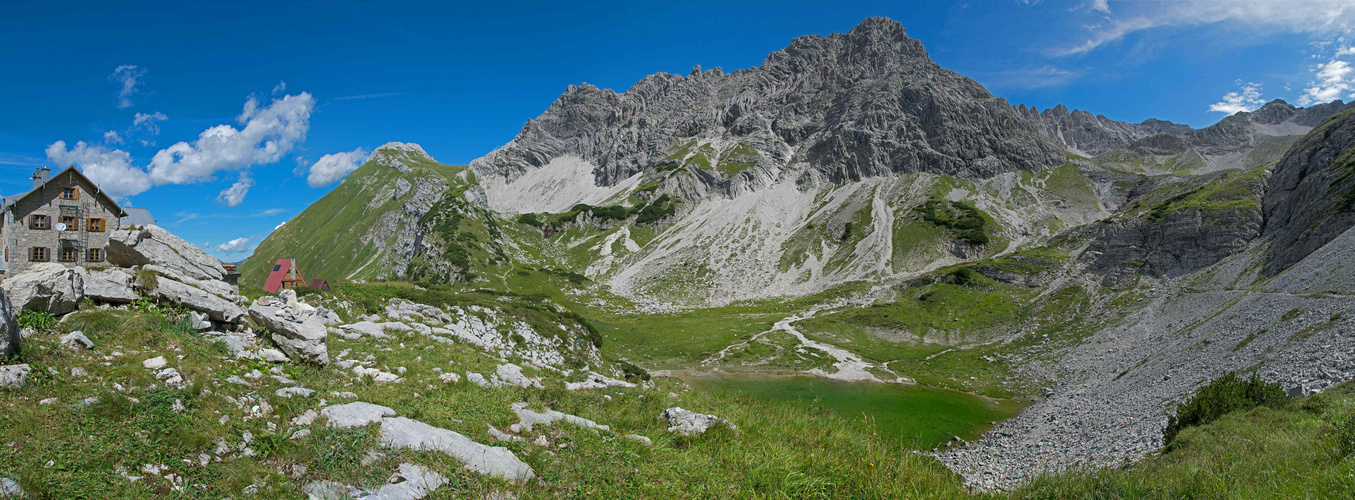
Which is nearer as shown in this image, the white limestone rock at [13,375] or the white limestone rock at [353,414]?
the white limestone rock at [13,375]

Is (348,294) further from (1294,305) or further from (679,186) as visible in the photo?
(679,186)

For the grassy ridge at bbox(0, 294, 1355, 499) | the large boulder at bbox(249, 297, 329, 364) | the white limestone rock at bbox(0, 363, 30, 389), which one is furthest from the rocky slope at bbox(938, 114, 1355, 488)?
the white limestone rock at bbox(0, 363, 30, 389)

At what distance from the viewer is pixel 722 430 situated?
9703 millimetres

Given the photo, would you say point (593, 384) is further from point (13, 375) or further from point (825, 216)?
point (825, 216)

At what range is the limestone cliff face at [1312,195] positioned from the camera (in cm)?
4775

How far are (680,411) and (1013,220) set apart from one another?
167 m

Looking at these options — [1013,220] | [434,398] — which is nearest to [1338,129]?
[1013,220]

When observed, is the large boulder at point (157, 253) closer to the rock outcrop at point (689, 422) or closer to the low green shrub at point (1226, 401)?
the rock outcrop at point (689, 422)

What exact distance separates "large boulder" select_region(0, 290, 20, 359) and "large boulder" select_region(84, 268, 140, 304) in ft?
11.3

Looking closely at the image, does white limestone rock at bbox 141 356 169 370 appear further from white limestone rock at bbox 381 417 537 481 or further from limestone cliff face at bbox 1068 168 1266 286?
limestone cliff face at bbox 1068 168 1266 286

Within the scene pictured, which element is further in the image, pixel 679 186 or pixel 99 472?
pixel 679 186

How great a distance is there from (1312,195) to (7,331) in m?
104

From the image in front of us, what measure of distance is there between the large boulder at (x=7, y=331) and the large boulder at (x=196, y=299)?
156 inches

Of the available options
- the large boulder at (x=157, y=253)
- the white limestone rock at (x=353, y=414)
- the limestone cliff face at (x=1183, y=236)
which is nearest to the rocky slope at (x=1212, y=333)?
the limestone cliff face at (x=1183, y=236)
